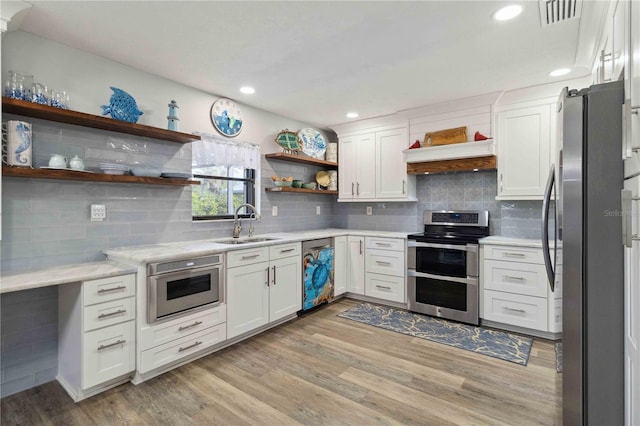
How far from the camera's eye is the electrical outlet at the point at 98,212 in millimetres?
2477

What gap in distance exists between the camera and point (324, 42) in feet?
7.63

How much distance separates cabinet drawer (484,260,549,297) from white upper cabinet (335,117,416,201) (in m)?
1.31

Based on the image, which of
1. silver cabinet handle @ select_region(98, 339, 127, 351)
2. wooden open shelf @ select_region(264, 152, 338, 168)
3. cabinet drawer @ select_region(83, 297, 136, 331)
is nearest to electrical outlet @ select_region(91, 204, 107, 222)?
cabinet drawer @ select_region(83, 297, 136, 331)

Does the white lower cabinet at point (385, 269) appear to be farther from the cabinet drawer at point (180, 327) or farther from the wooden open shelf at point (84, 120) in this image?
the wooden open shelf at point (84, 120)

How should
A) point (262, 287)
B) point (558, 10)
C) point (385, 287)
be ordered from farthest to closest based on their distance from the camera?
point (385, 287) → point (262, 287) → point (558, 10)

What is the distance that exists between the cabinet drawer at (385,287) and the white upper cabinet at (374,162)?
3.34 feet

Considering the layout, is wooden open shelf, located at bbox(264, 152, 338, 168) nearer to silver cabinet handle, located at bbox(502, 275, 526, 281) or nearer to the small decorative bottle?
the small decorative bottle

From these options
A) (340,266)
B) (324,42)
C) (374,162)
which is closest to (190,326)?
(340,266)

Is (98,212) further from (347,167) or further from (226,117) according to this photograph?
(347,167)

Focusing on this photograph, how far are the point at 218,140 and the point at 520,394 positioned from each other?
3.39 m

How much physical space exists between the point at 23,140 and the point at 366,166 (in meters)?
3.45

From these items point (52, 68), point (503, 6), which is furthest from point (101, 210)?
point (503, 6)

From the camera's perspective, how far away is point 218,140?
11.2ft

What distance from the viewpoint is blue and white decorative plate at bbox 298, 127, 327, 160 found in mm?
4359
